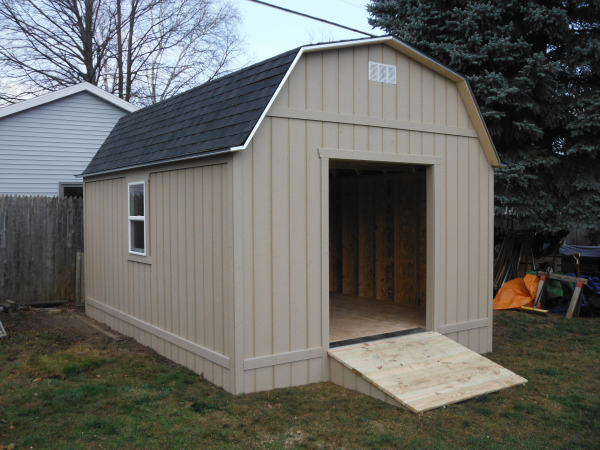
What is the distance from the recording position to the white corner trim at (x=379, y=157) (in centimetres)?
581

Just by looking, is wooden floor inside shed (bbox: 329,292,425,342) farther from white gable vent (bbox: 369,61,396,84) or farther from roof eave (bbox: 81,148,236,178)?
white gable vent (bbox: 369,61,396,84)

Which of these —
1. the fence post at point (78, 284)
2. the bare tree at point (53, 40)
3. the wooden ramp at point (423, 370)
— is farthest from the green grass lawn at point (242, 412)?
the bare tree at point (53, 40)

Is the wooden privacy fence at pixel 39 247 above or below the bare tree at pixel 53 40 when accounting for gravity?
below

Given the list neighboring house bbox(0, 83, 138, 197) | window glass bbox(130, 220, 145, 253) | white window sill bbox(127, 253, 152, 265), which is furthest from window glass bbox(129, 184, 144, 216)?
neighboring house bbox(0, 83, 138, 197)

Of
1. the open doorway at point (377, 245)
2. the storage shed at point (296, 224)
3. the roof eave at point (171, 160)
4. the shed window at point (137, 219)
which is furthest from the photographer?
the open doorway at point (377, 245)

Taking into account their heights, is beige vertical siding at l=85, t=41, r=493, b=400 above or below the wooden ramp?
above

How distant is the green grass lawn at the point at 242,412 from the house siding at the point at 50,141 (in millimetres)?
6241

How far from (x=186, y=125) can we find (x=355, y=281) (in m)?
4.55

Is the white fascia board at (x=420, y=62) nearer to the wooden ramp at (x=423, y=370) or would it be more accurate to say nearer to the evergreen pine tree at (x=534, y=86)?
the wooden ramp at (x=423, y=370)

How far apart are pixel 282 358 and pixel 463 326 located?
2716 mm

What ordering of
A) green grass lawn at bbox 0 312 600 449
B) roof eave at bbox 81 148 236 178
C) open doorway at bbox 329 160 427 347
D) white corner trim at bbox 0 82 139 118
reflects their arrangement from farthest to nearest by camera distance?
white corner trim at bbox 0 82 139 118 < open doorway at bbox 329 160 427 347 < roof eave at bbox 81 148 236 178 < green grass lawn at bbox 0 312 600 449

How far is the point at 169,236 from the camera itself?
644 centimetres

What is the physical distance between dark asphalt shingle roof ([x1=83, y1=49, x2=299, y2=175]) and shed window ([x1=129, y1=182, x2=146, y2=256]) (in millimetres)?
368

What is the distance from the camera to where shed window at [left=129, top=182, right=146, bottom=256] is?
7230 mm
